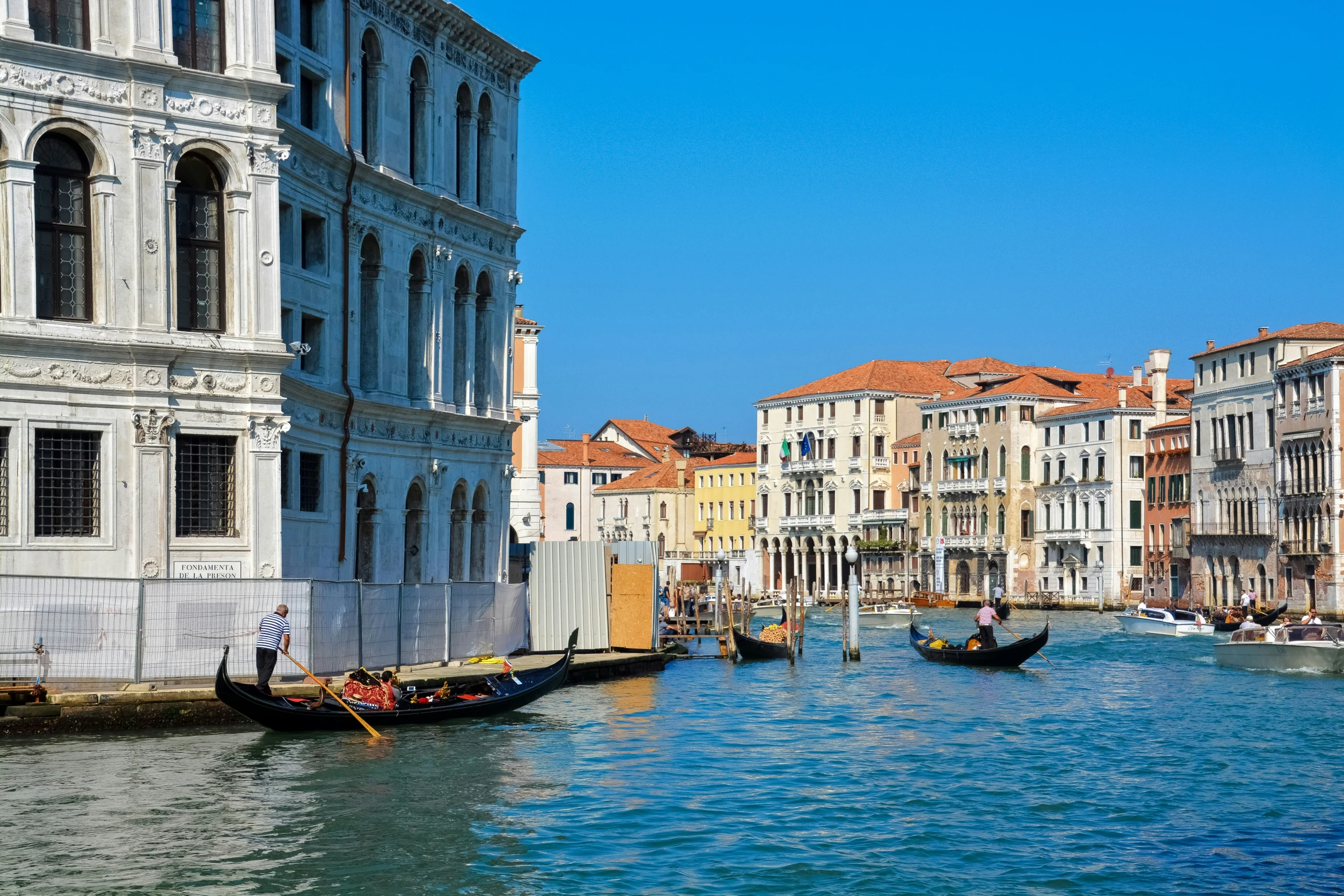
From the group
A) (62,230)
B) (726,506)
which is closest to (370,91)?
(62,230)

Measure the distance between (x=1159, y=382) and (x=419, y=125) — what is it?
46.9m

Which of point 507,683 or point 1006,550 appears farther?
point 1006,550

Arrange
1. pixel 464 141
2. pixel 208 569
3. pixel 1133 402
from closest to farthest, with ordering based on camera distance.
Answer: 1. pixel 208 569
2. pixel 464 141
3. pixel 1133 402

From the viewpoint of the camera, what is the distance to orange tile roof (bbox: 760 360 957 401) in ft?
271

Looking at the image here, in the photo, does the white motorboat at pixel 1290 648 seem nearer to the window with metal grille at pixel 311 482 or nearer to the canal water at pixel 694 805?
the canal water at pixel 694 805

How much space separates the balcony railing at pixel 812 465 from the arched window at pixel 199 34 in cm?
6593

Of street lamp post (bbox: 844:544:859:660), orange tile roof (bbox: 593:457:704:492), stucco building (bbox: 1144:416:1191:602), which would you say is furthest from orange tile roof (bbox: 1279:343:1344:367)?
orange tile roof (bbox: 593:457:704:492)

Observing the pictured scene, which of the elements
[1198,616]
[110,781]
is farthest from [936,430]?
[110,781]

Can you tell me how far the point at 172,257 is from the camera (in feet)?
61.1

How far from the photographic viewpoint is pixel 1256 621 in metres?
41.3

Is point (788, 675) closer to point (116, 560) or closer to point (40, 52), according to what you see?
point (116, 560)

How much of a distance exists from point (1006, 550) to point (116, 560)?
5939cm

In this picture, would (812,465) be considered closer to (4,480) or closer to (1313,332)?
(1313,332)

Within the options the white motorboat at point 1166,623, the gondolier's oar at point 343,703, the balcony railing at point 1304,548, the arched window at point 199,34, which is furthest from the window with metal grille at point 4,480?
the balcony railing at point 1304,548
